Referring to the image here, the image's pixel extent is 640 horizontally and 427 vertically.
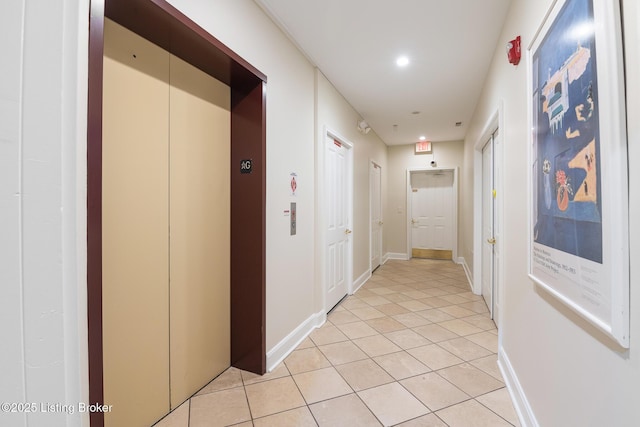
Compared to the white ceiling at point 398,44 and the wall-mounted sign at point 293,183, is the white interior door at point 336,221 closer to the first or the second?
the wall-mounted sign at point 293,183

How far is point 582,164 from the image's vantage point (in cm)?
96

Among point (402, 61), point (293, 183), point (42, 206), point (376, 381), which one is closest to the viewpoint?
point (42, 206)

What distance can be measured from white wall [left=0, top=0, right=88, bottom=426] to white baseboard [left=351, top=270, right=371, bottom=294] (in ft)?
12.6

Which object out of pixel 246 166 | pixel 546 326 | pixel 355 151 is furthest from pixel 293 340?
pixel 355 151

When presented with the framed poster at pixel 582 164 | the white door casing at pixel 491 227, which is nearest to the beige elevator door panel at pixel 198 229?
the framed poster at pixel 582 164

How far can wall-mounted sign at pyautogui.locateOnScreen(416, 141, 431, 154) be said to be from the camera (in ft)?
20.5

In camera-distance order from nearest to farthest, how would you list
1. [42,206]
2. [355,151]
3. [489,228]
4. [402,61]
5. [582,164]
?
1. [42,206]
2. [582,164]
3. [402,61]
4. [489,228]
5. [355,151]

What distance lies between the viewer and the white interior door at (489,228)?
306 centimetres

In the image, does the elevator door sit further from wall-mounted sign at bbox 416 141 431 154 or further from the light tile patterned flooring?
wall-mounted sign at bbox 416 141 431 154

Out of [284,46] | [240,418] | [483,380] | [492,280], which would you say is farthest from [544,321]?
[284,46]

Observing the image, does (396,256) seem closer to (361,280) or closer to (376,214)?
(376,214)

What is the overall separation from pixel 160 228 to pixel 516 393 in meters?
→ 2.35

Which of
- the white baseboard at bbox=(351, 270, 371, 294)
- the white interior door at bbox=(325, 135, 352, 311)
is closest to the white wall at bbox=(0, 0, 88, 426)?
the white interior door at bbox=(325, 135, 352, 311)

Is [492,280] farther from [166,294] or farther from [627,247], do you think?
[166,294]
